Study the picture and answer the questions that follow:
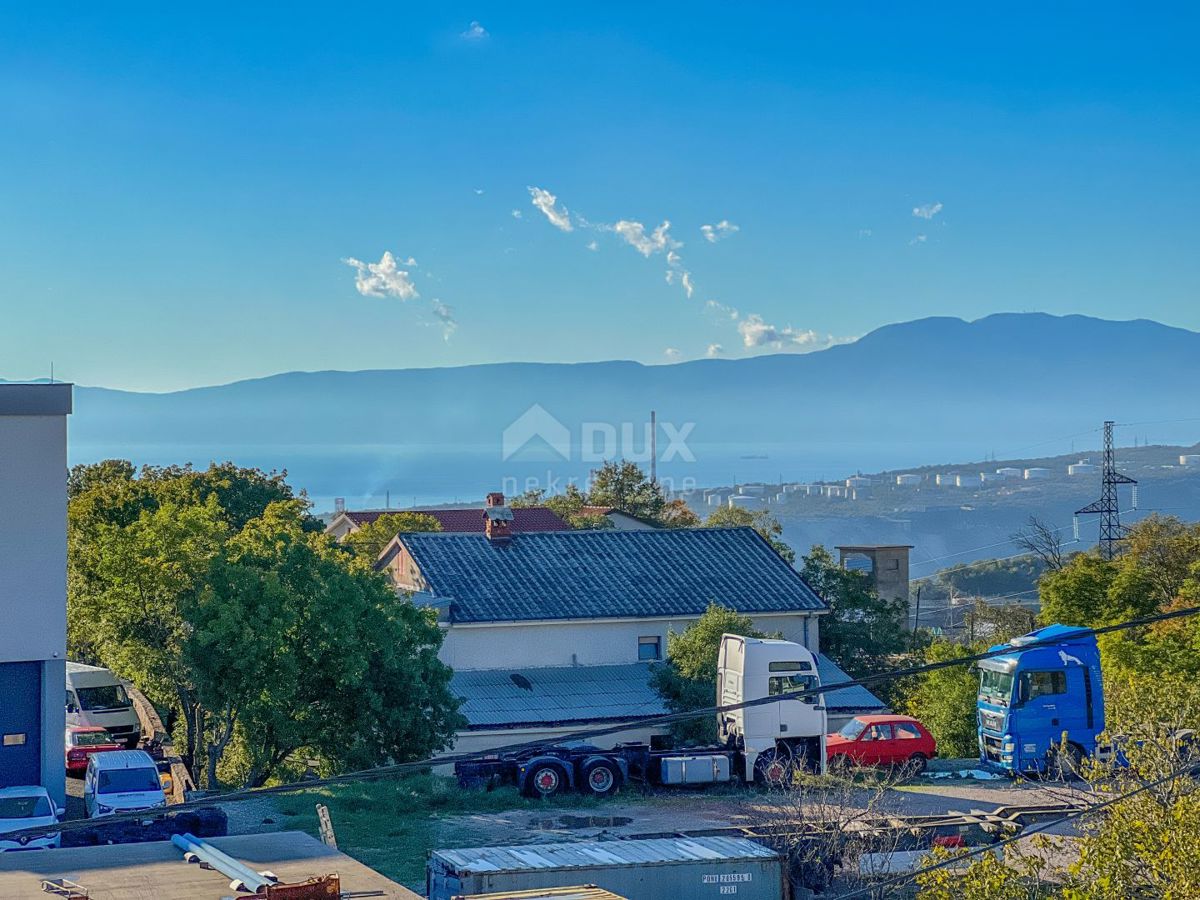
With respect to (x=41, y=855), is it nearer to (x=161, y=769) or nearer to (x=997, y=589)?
(x=161, y=769)

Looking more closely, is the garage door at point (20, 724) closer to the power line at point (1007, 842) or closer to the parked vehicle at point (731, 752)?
the parked vehicle at point (731, 752)

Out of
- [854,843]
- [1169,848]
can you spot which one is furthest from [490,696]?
[1169,848]

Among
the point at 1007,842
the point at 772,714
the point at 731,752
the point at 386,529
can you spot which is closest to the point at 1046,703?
the point at 772,714

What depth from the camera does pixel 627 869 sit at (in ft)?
60.7

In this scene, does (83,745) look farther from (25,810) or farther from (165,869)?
(165,869)

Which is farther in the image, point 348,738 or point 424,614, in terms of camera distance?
point 424,614

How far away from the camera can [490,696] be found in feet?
123

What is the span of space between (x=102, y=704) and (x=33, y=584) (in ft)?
32.9

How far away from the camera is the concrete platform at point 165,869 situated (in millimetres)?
13023

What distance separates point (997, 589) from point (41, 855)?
14753 cm

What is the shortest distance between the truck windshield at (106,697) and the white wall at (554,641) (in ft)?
26.3

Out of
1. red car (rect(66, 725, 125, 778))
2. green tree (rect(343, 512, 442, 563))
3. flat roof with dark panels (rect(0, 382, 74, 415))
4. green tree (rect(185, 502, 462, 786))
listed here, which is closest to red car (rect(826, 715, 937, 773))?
green tree (rect(185, 502, 462, 786))

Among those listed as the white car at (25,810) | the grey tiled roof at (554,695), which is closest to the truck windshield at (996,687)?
the grey tiled roof at (554,695)

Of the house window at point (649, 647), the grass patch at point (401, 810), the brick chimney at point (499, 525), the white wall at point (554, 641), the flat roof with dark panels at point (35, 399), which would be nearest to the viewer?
the grass patch at point (401, 810)
